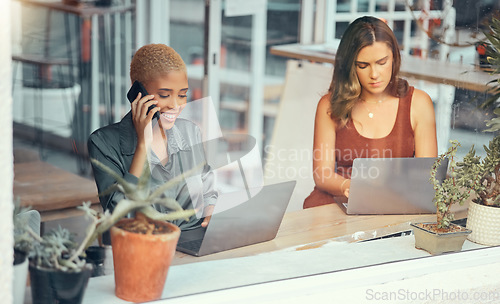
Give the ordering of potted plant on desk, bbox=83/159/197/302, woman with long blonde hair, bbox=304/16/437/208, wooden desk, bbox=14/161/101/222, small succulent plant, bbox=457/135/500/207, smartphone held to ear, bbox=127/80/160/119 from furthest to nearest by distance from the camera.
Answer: wooden desk, bbox=14/161/101/222, woman with long blonde hair, bbox=304/16/437/208, small succulent plant, bbox=457/135/500/207, smartphone held to ear, bbox=127/80/160/119, potted plant on desk, bbox=83/159/197/302

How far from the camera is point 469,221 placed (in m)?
2.44

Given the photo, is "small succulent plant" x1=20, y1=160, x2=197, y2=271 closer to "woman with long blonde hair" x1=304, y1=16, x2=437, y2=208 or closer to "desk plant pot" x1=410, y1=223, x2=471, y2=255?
"desk plant pot" x1=410, y1=223, x2=471, y2=255

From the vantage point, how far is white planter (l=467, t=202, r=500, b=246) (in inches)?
94.4

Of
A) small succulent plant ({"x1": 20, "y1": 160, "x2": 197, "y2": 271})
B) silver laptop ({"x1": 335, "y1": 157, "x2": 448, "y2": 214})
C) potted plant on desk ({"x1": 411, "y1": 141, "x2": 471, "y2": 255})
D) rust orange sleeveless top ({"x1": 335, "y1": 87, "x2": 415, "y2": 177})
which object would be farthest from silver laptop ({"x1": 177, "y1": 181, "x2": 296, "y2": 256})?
rust orange sleeveless top ({"x1": 335, "y1": 87, "x2": 415, "y2": 177})

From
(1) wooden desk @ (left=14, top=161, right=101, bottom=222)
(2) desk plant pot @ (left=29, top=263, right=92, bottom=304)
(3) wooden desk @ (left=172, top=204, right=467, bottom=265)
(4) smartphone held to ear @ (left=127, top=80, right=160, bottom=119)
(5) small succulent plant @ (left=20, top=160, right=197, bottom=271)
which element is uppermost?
(4) smartphone held to ear @ (left=127, top=80, right=160, bottom=119)

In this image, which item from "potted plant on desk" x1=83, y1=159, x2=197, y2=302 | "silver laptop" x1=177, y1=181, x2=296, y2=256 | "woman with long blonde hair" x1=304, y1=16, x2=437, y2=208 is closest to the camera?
"potted plant on desk" x1=83, y1=159, x2=197, y2=302

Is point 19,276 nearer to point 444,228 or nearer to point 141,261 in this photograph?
point 141,261

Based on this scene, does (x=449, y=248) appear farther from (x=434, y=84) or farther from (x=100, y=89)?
(x=100, y=89)

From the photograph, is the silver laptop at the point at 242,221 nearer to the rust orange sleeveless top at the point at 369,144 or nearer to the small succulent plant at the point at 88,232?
the small succulent plant at the point at 88,232

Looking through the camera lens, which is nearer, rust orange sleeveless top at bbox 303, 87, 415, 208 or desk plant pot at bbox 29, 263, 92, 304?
desk plant pot at bbox 29, 263, 92, 304

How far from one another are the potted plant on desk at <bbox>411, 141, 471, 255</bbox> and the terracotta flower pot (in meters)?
0.97

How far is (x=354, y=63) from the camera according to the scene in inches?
110

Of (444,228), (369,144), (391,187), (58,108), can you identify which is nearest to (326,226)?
(391,187)

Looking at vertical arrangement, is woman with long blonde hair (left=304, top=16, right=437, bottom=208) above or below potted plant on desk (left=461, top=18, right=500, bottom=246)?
A: above
